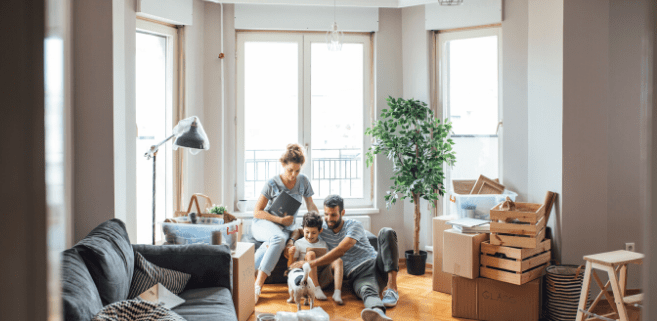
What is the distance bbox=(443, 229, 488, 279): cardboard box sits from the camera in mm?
3129

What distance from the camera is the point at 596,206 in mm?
3387

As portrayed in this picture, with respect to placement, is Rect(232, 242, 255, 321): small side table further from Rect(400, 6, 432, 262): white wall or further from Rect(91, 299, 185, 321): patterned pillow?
Rect(400, 6, 432, 262): white wall

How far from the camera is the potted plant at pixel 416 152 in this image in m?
4.09

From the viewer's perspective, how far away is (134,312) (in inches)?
65.9

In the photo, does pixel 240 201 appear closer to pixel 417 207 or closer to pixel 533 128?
pixel 417 207

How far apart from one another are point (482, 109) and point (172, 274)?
119 inches

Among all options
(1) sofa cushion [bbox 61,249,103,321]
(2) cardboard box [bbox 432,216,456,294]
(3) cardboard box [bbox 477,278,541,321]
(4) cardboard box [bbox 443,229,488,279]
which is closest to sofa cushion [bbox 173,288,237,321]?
(1) sofa cushion [bbox 61,249,103,321]

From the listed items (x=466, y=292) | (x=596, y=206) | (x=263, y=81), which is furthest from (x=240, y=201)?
(x=596, y=206)

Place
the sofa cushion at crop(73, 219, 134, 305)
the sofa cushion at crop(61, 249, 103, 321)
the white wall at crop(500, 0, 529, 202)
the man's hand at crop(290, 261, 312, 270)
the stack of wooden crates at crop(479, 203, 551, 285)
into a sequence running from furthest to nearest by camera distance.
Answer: the white wall at crop(500, 0, 529, 202)
the man's hand at crop(290, 261, 312, 270)
the stack of wooden crates at crop(479, 203, 551, 285)
the sofa cushion at crop(73, 219, 134, 305)
the sofa cushion at crop(61, 249, 103, 321)

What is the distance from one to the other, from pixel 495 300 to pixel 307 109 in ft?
8.02

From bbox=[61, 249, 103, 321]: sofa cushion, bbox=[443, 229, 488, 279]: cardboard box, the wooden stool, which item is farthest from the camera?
bbox=[443, 229, 488, 279]: cardboard box

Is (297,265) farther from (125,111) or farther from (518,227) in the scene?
(125,111)

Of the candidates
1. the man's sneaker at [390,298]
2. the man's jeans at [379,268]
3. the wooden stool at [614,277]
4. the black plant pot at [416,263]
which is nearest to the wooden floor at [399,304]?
the man's sneaker at [390,298]

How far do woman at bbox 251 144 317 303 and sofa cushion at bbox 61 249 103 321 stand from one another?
6.17ft
